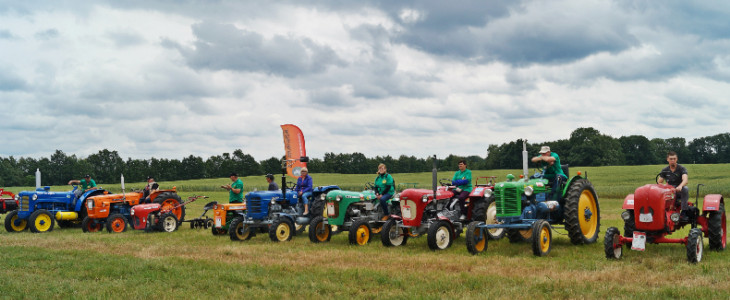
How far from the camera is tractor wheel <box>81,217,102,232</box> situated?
46.9 ft

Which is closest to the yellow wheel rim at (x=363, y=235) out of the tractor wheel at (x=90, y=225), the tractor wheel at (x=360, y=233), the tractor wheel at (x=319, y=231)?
the tractor wheel at (x=360, y=233)

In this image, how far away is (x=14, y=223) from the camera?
15.0 meters

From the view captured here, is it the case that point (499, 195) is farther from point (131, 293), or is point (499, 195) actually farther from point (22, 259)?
point (22, 259)

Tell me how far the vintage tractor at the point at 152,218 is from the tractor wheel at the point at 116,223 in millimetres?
240

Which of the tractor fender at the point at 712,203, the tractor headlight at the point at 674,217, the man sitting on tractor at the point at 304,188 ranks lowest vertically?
the tractor headlight at the point at 674,217

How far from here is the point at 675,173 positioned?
8.81m

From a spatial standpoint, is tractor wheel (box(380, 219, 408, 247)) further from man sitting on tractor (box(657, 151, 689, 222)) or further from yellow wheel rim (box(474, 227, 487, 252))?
man sitting on tractor (box(657, 151, 689, 222))

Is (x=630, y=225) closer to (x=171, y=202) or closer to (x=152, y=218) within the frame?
(x=152, y=218)

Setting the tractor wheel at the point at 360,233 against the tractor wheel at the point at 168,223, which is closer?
the tractor wheel at the point at 360,233

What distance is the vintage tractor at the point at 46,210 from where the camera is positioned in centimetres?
1459

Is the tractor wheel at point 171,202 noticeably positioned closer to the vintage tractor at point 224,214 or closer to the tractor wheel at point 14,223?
the vintage tractor at point 224,214

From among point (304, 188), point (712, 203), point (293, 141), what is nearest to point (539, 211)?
point (712, 203)

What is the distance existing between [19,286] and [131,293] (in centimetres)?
152

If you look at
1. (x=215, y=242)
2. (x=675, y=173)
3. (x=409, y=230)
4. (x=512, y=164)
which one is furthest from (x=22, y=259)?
(x=512, y=164)
